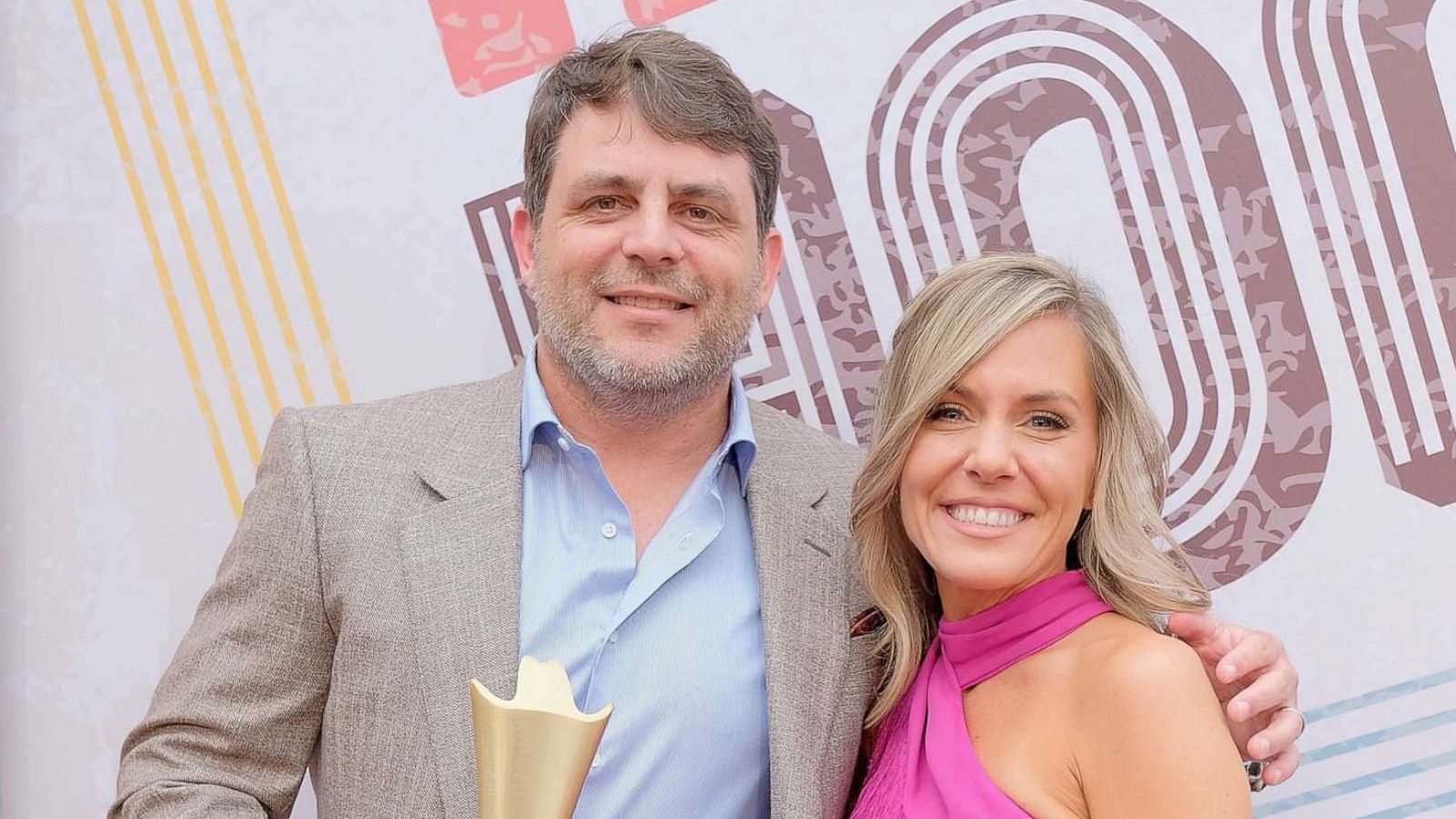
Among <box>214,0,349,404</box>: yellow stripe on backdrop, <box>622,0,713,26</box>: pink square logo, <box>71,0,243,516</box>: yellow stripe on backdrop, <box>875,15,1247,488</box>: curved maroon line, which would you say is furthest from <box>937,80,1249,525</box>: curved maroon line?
<box>71,0,243,516</box>: yellow stripe on backdrop

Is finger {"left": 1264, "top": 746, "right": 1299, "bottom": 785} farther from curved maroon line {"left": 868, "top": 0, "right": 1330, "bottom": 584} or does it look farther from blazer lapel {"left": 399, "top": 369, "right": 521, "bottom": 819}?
blazer lapel {"left": 399, "top": 369, "right": 521, "bottom": 819}

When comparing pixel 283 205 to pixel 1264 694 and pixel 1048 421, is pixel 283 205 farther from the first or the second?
pixel 1264 694

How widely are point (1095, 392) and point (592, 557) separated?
68cm

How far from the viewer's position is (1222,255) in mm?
2176

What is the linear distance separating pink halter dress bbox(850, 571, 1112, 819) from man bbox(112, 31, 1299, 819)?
0.10m

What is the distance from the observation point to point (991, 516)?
1635mm

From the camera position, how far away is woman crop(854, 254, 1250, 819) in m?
1.54

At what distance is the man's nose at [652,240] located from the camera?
1816mm

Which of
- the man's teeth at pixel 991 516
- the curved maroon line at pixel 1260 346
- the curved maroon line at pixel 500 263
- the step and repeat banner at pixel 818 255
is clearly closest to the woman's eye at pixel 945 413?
the man's teeth at pixel 991 516

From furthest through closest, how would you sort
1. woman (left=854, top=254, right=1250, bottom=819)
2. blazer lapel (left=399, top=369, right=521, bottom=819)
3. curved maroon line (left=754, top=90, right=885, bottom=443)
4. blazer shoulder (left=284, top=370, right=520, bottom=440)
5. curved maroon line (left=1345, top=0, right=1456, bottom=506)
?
curved maroon line (left=754, top=90, right=885, bottom=443) < curved maroon line (left=1345, top=0, right=1456, bottom=506) < blazer shoulder (left=284, top=370, right=520, bottom=440) < blazer lapel (left=399, top=369, right=521, bottom=819) < woman (left=854, top=254, right=1250, bottom=819)

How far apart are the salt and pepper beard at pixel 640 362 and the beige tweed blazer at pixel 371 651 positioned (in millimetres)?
159

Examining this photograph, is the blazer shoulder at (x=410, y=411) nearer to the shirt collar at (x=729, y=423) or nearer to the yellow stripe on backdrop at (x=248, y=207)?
the shirt collar at (x=729, y=423)

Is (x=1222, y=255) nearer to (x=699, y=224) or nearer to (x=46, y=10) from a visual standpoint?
(x=699, y=224)

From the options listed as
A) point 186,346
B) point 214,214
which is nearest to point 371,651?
point 186,346
